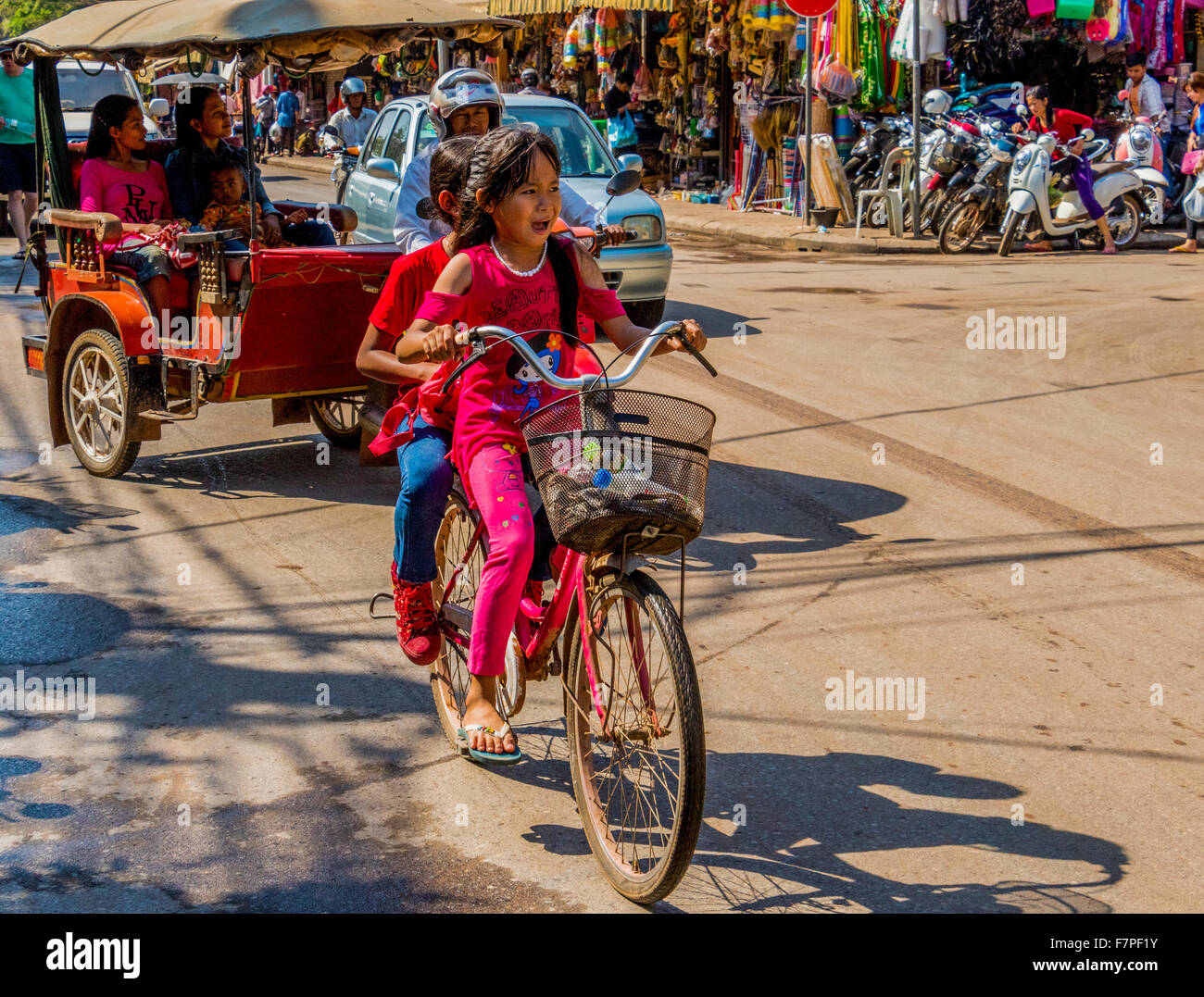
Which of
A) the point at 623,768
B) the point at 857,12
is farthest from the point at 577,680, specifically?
the point at 857,12

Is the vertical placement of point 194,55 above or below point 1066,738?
above

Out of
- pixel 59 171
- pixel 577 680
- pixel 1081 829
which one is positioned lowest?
pixel 1081 829

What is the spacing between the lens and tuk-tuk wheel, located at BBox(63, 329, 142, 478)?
7.73m

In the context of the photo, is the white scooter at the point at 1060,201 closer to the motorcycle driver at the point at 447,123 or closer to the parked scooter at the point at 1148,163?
the parked scooter at the point at 1148,163

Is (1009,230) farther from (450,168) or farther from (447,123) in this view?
(450,168)

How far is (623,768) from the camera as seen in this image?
153 inches

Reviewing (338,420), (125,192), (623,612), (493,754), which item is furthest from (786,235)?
(623,612)

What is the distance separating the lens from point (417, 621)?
4586 mm

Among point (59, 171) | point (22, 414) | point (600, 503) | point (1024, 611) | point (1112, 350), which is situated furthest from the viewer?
point (1112, 350)

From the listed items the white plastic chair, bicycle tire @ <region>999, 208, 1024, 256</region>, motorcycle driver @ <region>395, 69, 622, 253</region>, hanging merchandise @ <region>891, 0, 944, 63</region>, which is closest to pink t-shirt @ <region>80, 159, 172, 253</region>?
motorcycle driver @ <region>395, 69, 622, 253</region>

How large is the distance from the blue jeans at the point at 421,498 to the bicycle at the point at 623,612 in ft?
1.06

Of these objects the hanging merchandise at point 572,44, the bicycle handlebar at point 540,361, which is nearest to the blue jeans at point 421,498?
the bicycle handlebar at point 540,361

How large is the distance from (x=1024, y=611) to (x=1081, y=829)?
187 cm

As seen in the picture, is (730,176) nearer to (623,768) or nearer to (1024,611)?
(1024,611)
